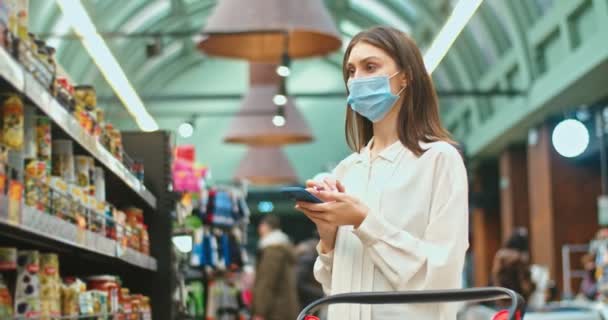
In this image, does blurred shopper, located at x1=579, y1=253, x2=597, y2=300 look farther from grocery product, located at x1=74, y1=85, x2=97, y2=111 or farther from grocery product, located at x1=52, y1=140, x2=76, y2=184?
grocery product, located at x1=52, y1=140, x2=76, y2=184

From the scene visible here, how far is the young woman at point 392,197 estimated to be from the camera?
2.90 meters

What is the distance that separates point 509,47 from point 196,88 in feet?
43.8

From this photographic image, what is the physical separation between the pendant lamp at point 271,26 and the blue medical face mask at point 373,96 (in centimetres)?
618

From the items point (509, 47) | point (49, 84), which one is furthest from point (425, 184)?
point (509, 47)

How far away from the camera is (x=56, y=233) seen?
350 centimetres

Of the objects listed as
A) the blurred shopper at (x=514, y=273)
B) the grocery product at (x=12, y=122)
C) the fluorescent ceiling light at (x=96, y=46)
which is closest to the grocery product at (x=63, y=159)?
the grocery product at (x=12, y=122)

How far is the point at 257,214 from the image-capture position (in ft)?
130

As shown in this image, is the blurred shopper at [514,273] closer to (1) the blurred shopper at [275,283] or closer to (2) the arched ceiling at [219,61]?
(1) the blurred shopper at [275,283]

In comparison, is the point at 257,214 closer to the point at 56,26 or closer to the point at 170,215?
the point at 56,26

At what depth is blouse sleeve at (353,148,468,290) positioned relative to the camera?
114 inches

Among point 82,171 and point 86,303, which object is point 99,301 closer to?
point 86,303

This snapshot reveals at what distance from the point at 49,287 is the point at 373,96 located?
145 cm

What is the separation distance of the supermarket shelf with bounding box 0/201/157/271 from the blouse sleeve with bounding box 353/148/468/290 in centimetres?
87

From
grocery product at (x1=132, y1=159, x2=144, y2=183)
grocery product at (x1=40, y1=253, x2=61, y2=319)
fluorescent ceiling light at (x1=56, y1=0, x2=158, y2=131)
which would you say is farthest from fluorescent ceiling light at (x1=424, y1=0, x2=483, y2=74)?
grocery product at (x1=40, y1=253, x2=61, y2=319)
